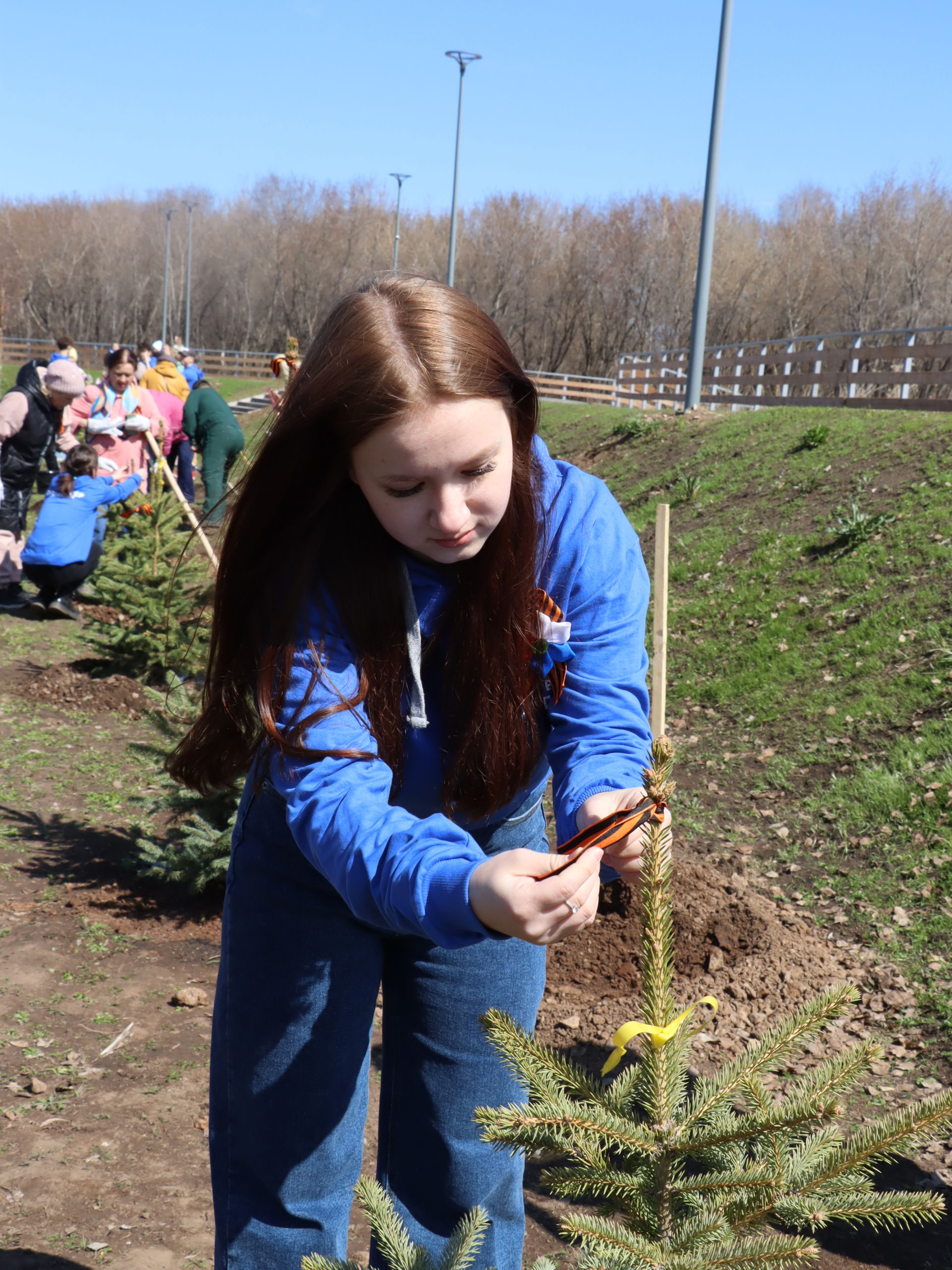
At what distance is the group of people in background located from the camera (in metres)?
8.71

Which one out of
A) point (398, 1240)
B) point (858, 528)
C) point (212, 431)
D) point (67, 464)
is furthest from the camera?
point (212, 431)

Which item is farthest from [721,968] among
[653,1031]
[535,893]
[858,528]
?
[858,528]

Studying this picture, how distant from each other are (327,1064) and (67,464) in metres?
8.07

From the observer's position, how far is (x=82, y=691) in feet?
23.5

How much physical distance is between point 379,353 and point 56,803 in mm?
4685

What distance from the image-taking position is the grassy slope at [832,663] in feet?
15.2

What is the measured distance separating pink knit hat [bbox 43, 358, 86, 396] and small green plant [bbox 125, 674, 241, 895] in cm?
552

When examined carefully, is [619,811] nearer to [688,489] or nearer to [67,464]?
[67,464]

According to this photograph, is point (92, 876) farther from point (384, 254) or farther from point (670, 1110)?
point (384, 254)

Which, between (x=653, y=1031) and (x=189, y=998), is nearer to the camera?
(x=653, y=1031)

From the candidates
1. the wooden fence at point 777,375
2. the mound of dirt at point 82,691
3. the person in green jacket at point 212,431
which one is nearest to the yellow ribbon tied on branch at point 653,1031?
the wooden fence at point 777,375

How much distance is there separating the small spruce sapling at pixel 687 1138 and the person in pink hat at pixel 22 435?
9051 millimetres

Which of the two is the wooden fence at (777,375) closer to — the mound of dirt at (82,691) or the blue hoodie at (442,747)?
the blue hoodie at (442,747)

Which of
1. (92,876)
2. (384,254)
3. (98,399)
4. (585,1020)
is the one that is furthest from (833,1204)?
(384,254)
